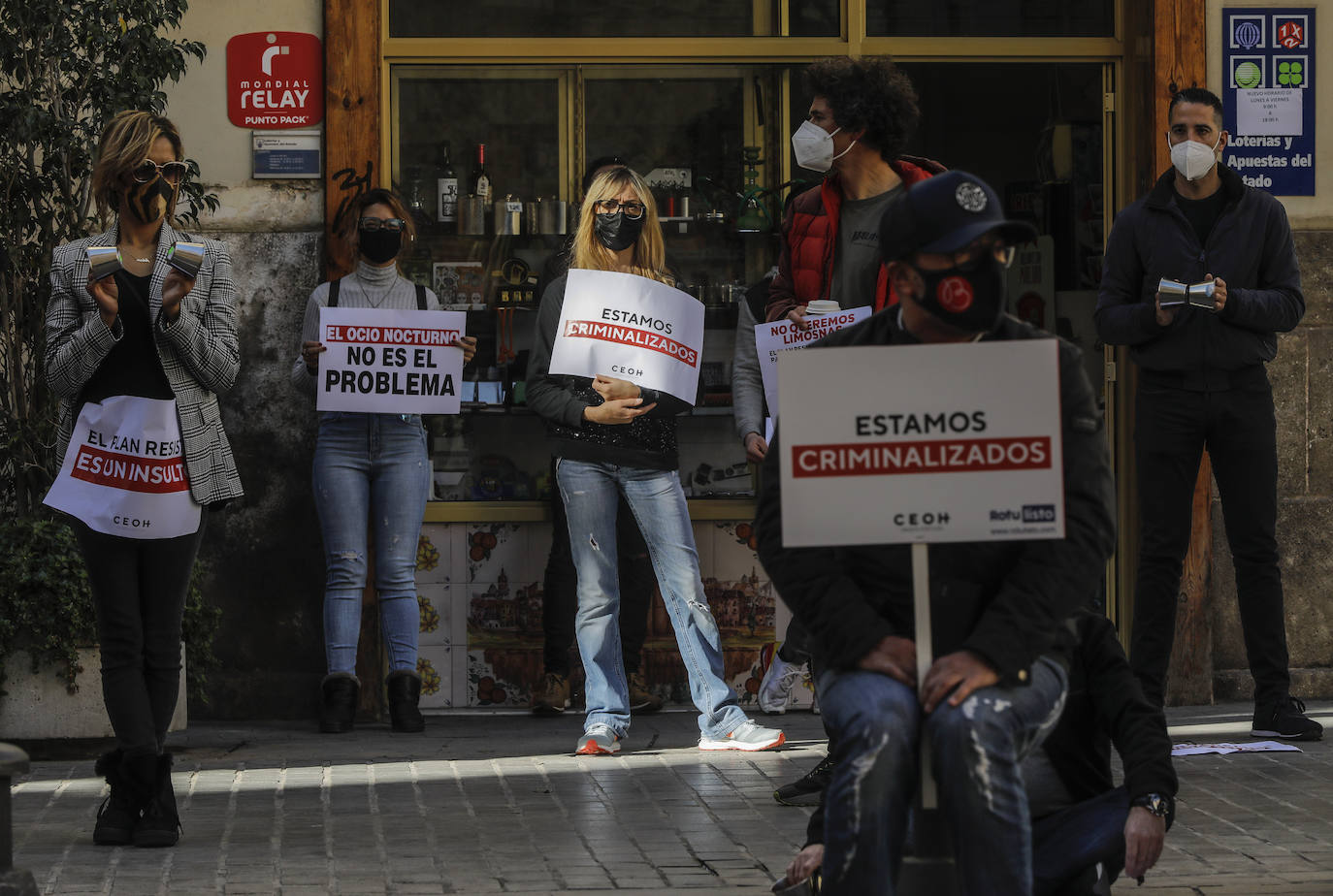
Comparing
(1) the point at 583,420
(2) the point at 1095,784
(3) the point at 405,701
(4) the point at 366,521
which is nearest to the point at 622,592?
(3) the point at 405,701

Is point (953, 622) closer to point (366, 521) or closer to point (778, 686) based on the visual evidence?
point (778, 686)

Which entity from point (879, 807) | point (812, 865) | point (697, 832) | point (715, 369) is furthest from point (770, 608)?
point (879, 807)

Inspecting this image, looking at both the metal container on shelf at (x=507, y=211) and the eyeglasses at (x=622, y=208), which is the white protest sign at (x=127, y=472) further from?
the metal container on shelf at (x=507, y=211)

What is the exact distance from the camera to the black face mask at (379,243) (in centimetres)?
790

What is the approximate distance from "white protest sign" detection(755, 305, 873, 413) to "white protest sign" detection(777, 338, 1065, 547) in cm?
210

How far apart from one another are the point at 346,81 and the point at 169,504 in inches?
131

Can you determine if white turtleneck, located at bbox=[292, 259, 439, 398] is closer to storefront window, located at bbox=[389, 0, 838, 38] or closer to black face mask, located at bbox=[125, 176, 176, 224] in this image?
storefront window, located at bbox=[389, 0, 838, 38]

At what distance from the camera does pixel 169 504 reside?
5.39 meters

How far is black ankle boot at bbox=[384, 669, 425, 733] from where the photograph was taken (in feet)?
26.0

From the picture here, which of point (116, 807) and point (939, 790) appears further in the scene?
point (116, 807)

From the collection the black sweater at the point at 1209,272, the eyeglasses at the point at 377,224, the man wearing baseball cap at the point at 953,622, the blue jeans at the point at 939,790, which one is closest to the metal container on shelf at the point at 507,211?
the eyeglasses at the point at 377,224

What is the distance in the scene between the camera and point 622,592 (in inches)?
325

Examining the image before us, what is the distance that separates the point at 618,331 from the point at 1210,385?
226 centimetres

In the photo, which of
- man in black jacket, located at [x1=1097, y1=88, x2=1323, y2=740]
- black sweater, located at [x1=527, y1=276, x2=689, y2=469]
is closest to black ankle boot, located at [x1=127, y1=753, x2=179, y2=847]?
black sweater, located at [x1=527, y1=276, x2=689, y2=469]
